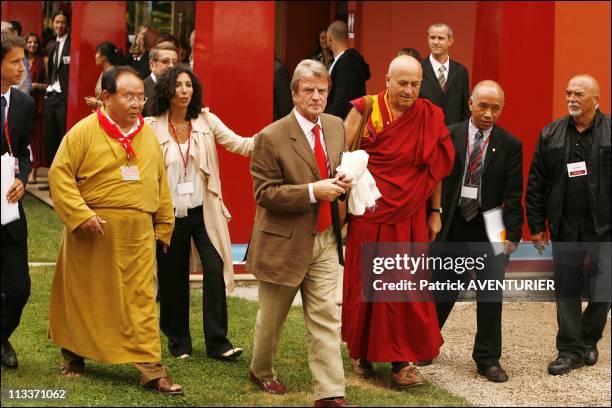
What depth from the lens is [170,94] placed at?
6.73 m

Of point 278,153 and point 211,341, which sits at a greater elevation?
point 278,153

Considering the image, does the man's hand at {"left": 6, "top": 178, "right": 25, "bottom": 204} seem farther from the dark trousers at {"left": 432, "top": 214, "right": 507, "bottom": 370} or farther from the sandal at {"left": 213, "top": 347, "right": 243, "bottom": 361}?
the dark trousers at {"left": 432, "top": 214, "right": 507, "bottom": 370}

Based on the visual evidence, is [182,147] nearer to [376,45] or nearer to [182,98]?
[182,98]

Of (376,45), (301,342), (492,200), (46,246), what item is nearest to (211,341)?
(301,342)

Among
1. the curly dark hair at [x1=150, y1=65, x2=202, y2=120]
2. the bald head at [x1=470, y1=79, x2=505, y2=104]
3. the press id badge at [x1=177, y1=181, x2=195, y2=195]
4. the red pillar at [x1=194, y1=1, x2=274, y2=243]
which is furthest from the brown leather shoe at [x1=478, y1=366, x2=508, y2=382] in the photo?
the red pillar at [x1=194, y1=1, x2=274, y2=243]

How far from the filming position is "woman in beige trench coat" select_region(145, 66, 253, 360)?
6.76 meters

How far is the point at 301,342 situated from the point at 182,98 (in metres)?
1.83

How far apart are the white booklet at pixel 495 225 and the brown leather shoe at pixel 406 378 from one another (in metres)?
0.97

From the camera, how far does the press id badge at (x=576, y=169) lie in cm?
704

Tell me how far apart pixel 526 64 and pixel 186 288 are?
4.03 meters

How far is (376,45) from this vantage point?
13188 mm

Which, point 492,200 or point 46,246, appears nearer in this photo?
point 492,200

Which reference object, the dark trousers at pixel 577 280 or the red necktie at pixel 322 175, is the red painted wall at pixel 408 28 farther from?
the red necktie at pixel 322 175

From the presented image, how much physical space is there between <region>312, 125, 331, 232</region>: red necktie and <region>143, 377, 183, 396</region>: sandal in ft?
3.74
